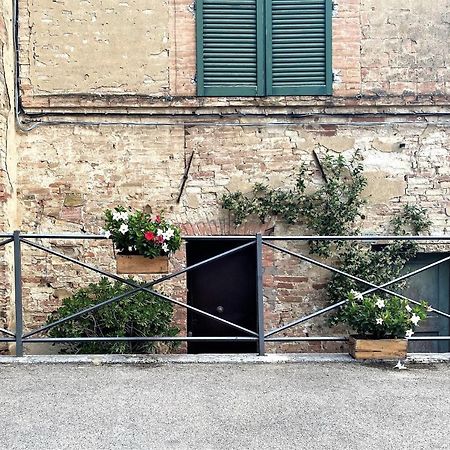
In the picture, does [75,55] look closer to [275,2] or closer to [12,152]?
[12,152]

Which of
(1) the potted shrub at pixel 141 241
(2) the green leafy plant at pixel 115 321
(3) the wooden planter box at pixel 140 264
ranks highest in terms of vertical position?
(1) the potted shrub at pixel 141 241

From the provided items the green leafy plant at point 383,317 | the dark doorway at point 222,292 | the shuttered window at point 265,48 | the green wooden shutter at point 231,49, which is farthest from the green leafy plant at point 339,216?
the green leafy plant at point 383,317

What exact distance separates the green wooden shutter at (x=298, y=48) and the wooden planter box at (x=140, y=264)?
9.64 ft

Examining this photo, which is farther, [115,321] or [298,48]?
[298,48]

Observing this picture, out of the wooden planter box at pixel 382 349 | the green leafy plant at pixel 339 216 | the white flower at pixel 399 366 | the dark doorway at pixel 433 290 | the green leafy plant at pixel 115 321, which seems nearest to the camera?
the white flower at pixel 399 366

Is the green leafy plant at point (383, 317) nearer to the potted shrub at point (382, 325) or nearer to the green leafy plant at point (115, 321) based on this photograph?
the potted shrub at point (382, 325)

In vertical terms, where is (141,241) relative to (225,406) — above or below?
above

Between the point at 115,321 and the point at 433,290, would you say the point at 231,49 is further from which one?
the point at 433,290

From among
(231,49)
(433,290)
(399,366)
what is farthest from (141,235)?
(433,290)

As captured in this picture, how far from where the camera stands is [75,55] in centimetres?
613

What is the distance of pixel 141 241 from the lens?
13.6 feet

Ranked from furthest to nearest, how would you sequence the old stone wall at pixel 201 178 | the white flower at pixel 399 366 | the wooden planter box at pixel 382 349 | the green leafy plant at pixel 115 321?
the old stone wall at pixel 201 178 < the green leafy plant at pixel 115 321 < the wooden planter box at pixel 382 349 < the white flower at pixel 399 366

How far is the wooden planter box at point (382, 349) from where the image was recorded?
4.07m

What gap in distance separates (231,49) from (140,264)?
3.23 m
